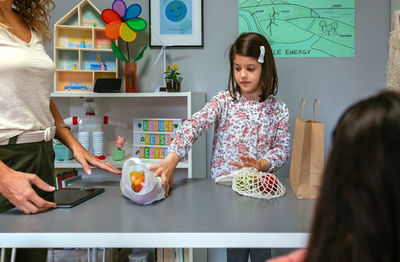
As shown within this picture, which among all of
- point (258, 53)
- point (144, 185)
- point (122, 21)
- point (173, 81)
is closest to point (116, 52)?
point (122, 21)

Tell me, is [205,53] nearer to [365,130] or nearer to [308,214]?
[308,214]

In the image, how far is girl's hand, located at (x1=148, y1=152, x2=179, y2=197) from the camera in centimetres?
116

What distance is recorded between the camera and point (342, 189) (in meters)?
0.38

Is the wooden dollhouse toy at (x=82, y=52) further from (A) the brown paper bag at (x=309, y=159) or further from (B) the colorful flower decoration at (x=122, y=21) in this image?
(A) the brown paper bag at (x=309, y=159)

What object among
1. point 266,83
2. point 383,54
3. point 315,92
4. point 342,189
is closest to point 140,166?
point 342,189

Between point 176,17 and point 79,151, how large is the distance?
134cm

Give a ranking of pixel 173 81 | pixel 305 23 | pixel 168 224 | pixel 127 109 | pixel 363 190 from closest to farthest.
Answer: pixel 363 190, pixel 168 224, pixel 173 81, pixel 305 23, pixel 127 109

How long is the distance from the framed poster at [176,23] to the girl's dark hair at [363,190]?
2018 mm

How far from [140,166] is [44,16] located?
762 mm

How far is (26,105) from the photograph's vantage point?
44.8 inches

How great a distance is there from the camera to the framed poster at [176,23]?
231 cm

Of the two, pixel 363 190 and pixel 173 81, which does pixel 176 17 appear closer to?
pixel 173 81

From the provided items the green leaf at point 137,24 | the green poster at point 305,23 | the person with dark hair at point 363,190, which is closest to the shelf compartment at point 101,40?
the green leaf at point 137,24

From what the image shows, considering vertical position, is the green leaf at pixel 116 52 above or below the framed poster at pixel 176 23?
below
